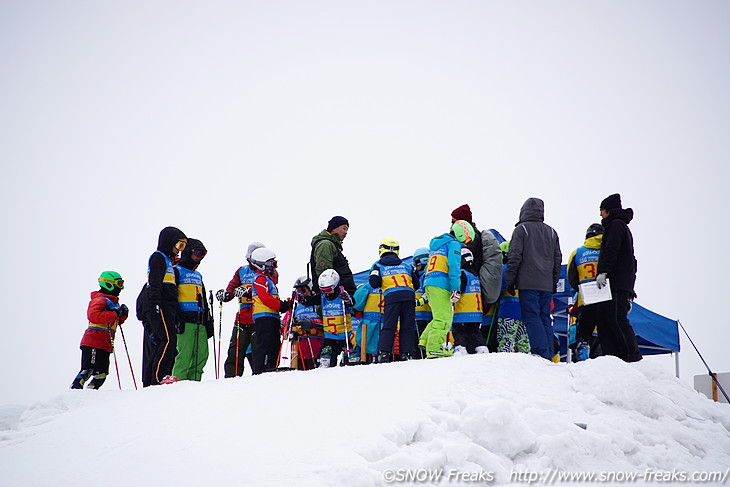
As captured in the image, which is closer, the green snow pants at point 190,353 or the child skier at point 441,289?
the child skier at point 441,289

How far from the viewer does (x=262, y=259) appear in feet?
27.5

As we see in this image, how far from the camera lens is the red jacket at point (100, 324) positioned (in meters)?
8.27

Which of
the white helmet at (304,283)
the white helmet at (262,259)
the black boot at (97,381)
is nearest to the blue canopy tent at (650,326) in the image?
the white helmet at (304,283)

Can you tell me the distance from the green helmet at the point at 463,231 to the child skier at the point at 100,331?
4.85 metres

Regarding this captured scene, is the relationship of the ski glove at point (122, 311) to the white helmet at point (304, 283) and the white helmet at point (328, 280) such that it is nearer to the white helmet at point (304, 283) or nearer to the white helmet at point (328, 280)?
the white helmet at point (304, 283)

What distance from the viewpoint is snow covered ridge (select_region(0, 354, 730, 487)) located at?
143 inches

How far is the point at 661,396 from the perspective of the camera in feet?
17.6

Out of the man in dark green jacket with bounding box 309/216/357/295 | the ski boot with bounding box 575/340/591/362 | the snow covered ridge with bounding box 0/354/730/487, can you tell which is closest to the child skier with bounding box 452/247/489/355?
the man in dark green jacket with bounding box 309/216/357/295

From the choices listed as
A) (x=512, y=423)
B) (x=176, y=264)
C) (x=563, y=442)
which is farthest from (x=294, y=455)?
(x=176, y=264)

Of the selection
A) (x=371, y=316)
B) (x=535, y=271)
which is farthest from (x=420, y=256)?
(x=535, y=271)

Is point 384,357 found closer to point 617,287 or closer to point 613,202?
point 617,287

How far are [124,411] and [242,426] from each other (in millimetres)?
1694

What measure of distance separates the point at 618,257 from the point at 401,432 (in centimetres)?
483

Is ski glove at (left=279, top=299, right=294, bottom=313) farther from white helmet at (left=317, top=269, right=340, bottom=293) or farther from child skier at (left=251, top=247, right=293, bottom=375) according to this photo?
white helmet at (left=317, top=269, right=340, bottom=293)
